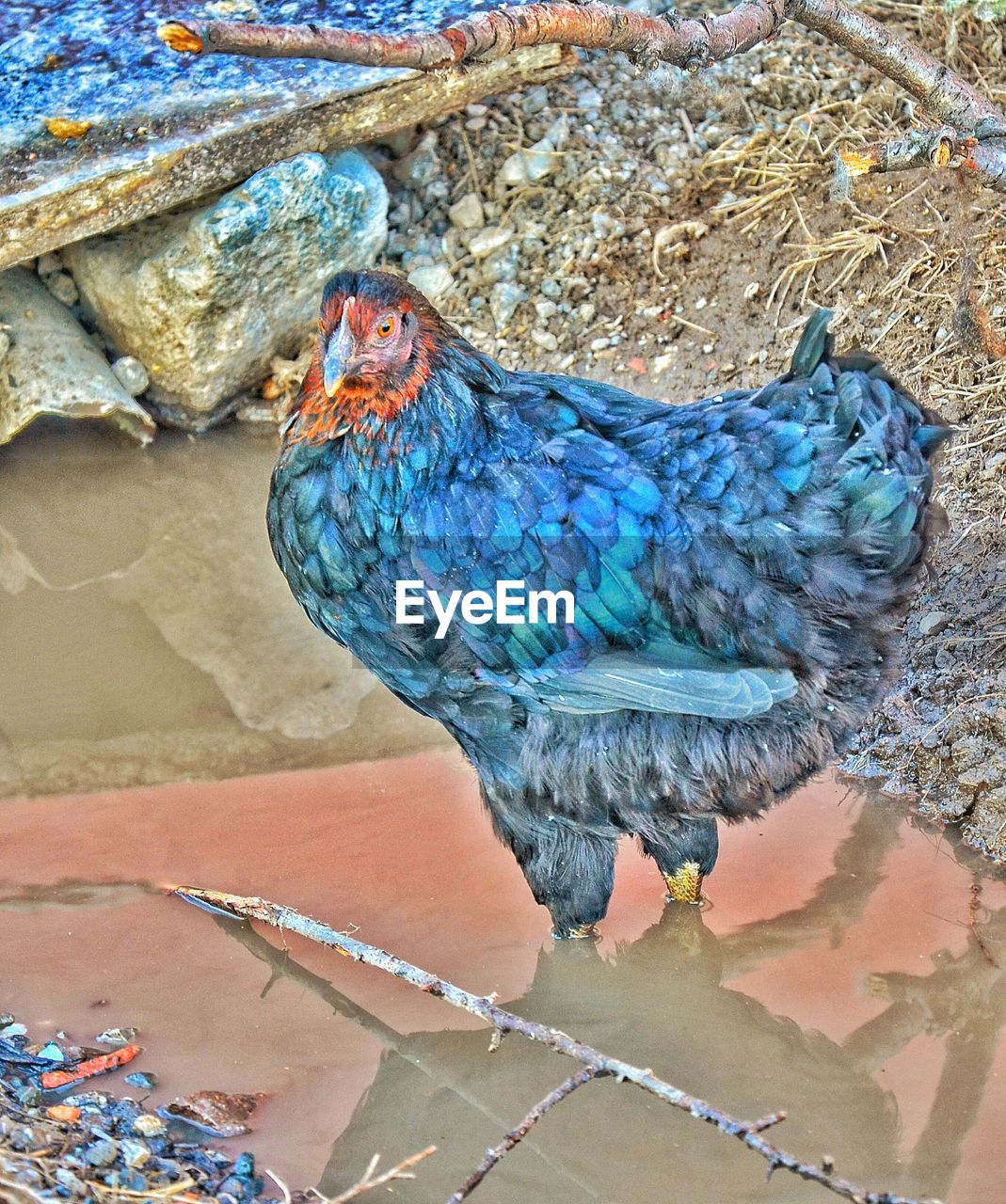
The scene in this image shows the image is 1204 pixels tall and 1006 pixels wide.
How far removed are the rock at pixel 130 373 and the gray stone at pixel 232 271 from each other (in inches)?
2.0

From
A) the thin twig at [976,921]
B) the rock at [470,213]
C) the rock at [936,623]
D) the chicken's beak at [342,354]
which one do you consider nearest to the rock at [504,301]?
the rock at [470,213]

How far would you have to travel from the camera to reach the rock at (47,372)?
17.9ft

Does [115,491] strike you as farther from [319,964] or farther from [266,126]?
[319,964]

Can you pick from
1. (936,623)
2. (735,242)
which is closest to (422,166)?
(735,242)

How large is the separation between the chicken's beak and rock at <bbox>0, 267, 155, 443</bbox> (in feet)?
8.85

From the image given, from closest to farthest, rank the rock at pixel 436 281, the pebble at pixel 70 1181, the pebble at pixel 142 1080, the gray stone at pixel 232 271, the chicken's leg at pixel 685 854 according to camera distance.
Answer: the pebble at pixel 70 1181
the pebble at pixel 142 1080
the chicken's leg at pixel 685 854
the gray stone at pixel 232 271
the rock at pixel 436 281

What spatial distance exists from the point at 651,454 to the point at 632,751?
2.51ft

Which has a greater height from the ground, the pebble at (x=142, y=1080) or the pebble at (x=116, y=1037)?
the pebble at (x=142, y=1080)

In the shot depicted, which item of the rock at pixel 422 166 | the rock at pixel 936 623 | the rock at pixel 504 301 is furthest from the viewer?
the rock at pixel 422 166

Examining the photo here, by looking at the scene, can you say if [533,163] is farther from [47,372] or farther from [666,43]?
[666,43]

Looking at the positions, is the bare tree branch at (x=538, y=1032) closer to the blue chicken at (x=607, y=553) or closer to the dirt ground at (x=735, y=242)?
the blue chicken at (x=607, y=553)

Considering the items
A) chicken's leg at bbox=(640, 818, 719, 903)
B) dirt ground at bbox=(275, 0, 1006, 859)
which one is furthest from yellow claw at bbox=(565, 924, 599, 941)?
dirt ground at bbox=(275, 0, 1006, 859)

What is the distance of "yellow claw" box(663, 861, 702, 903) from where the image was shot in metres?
3.81

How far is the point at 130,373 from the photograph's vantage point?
18.9 feet
